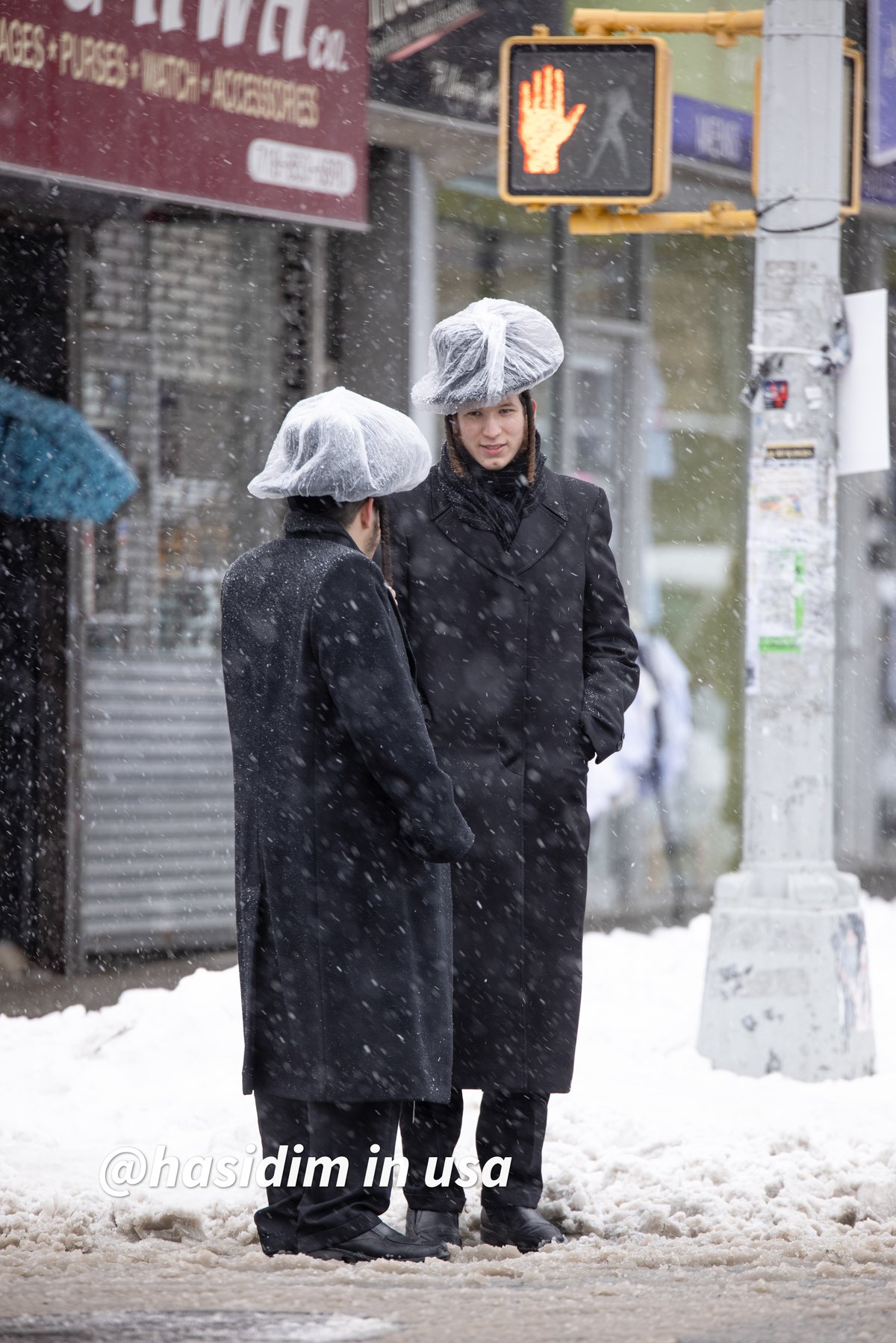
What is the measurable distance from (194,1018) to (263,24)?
13.7ft

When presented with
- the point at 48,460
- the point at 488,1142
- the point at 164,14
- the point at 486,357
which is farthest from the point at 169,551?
the point at 488,1142

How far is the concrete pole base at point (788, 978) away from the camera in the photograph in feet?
20.2

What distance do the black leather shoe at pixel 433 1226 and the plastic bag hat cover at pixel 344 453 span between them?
1.63 metres

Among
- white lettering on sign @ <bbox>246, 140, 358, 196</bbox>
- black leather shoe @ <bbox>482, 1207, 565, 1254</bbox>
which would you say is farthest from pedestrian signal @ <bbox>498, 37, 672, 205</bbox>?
black leather shoe @ <bbox>482, 1207, 565, 1254</bbox>

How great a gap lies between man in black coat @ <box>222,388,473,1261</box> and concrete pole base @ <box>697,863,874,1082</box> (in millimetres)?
2388

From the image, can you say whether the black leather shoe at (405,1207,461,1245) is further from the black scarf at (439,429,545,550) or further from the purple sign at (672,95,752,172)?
the purple sign at (672,95,752,172)

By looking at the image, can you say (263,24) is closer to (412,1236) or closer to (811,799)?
(811,799)

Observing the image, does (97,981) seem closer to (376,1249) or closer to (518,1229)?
(518,1229)

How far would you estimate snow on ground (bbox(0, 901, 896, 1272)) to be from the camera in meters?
4.42

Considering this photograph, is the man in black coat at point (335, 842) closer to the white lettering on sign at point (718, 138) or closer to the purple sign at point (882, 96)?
the purple sign at point (882, 96)

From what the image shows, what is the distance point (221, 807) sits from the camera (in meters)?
8.57

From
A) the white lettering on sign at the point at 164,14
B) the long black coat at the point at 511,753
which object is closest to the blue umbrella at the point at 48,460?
the white lettering on sign at the point at 164,14

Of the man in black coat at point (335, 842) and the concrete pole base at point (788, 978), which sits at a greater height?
the man in black coat at point (335, 842)

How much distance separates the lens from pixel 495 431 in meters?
4.45
